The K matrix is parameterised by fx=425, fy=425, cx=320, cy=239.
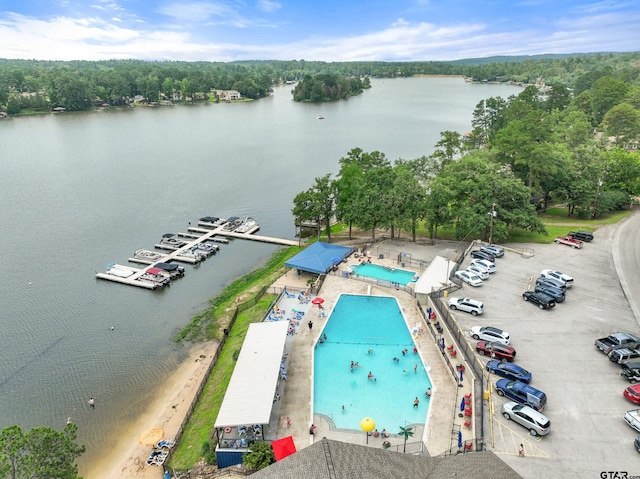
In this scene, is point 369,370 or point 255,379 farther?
point 369,370

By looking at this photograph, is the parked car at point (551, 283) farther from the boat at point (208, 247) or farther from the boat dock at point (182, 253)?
the boat at point (208, 247)

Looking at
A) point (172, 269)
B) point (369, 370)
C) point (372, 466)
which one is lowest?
point (172, 269)

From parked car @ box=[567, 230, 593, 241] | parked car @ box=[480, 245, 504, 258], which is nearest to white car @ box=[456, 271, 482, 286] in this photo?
parked car @ box=[480, 245, 504, 258]

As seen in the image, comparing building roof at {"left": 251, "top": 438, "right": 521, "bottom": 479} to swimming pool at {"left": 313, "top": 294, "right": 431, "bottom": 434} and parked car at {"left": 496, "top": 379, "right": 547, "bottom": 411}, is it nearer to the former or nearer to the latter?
swimming pool at {"left": 313, "top": 294, "right": 431, "bottom": 434}

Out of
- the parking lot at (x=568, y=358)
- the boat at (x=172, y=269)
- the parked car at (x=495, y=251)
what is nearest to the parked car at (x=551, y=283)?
the parking lot at (x=568, y=358)

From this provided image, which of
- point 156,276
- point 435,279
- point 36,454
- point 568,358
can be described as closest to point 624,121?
point 435,279

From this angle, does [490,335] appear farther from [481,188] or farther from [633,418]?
[481,188]
